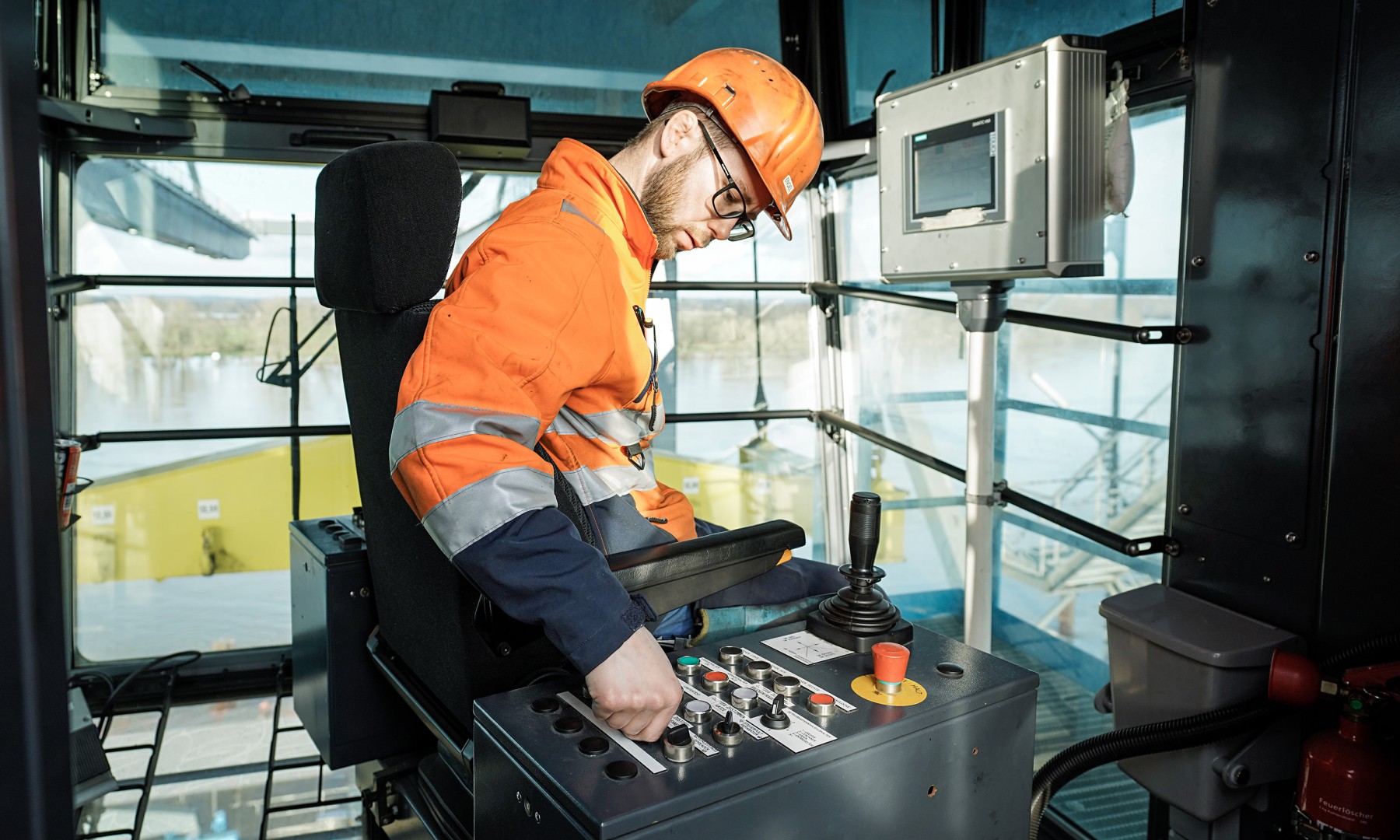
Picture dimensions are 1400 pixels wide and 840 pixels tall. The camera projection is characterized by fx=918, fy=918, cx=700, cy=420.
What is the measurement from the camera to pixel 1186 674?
69.9 inches

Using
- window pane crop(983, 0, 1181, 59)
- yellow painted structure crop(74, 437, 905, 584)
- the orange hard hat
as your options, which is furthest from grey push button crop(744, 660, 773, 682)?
yellow painted structure crop(74, 437, 905, 584)

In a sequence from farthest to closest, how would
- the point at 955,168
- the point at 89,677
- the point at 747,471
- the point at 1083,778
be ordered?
the point at 747,471, the point at 89,677, the point at 1083,778, the point at 955,168

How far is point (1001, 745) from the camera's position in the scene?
3.75ft

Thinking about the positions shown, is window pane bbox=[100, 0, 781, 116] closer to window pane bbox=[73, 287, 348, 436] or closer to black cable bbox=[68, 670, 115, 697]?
window pane bbox=[73, 287, 348, 436]

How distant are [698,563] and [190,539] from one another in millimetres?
3201

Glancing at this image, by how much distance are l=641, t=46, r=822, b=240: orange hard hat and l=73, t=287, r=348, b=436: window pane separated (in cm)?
249

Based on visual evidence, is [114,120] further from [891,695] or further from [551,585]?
[891,695]

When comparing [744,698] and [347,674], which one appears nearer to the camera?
[744,698]

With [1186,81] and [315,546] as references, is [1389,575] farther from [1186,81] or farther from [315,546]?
[315,546]

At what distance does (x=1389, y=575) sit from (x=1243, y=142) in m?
0.85

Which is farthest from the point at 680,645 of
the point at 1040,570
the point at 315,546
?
the point at 1040,570

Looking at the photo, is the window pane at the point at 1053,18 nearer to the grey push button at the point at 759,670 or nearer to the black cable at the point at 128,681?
the grey push button at the point at 759,670

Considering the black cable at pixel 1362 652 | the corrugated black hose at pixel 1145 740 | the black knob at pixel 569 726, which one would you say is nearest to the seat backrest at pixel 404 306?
the black knob at pixel 569 726

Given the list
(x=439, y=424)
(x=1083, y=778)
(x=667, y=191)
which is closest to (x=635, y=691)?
(x=439, y=424)
